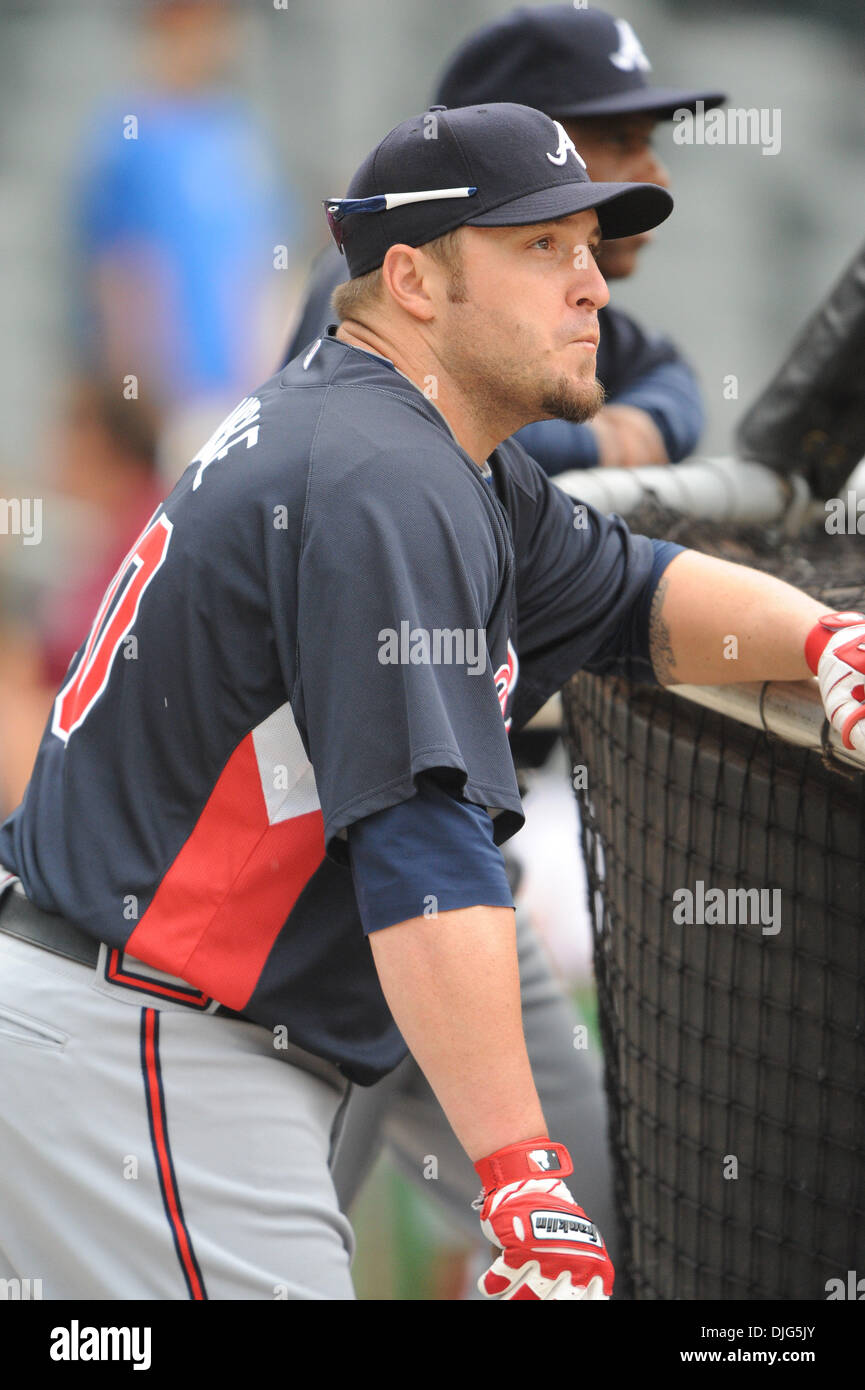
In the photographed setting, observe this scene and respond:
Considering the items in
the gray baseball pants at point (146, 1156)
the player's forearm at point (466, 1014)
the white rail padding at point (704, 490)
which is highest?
the white rail padding at point (704, 490)

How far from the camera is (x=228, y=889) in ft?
4.57

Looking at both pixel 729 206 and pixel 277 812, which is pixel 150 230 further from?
pixel 277 812

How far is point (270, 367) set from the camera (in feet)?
11.1

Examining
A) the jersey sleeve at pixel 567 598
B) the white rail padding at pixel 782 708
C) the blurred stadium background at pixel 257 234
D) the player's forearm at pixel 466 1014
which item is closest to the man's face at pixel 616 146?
the jersey sleeve at pixel 567 598

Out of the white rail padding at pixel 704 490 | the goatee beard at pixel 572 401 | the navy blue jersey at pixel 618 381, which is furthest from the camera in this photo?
the navy blue jersey at pixel 618 381

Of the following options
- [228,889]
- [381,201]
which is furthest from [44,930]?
[381,201]

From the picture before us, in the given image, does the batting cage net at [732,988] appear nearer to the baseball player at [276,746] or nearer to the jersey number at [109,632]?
the baseball player at [276,746]

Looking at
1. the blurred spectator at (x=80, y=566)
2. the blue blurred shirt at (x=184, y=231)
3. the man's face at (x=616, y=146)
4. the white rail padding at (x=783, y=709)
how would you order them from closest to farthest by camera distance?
the white rail padding at (x=783, y=709) < the man's face at (x=616, y=146) < the blurred spectator at (x=80, y=566) < the blue blurred shirt at (x=184, y=231)

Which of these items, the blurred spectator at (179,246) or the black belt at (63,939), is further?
the blurred spectator at (179,246)

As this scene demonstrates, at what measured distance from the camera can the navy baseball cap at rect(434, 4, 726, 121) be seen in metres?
2.21

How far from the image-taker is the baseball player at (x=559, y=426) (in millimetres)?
2182

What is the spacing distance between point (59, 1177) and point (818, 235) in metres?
3.59

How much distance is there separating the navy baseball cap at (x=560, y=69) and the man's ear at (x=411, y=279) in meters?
0.94
